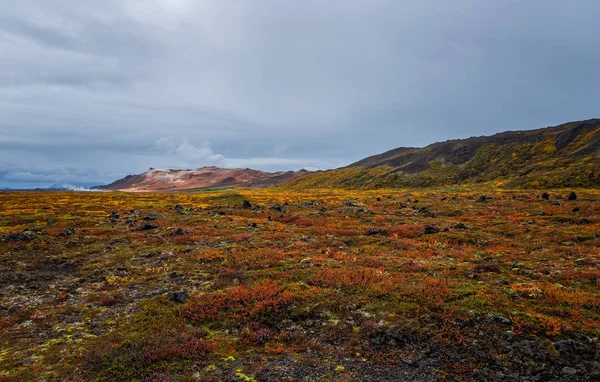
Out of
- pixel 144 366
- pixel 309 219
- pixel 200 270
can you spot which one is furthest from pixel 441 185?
pixel 144 366

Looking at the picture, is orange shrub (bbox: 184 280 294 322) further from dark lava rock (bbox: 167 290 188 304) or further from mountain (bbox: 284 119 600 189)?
mountain (bbox: 284 119 600 189)

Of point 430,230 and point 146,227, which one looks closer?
point 430,230

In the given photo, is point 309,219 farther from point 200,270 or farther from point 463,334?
point 463,334

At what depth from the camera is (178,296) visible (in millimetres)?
15539

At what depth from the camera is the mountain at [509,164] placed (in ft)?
281

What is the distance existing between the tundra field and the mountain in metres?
77.3

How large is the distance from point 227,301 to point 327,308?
492 cm

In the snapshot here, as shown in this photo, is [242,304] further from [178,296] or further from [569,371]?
[569,371]

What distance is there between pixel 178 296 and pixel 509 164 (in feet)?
444

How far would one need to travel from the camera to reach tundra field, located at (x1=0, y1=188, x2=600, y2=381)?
1005 cm

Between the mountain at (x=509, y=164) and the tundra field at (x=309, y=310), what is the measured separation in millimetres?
77336

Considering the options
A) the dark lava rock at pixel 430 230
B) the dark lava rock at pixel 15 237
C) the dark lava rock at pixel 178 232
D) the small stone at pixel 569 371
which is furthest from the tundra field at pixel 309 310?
the dark lava rock at pixel 178 232

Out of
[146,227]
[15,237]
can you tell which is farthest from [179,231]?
[15,237]

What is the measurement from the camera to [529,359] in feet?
32.8
